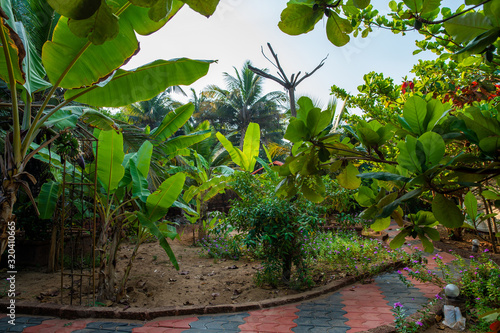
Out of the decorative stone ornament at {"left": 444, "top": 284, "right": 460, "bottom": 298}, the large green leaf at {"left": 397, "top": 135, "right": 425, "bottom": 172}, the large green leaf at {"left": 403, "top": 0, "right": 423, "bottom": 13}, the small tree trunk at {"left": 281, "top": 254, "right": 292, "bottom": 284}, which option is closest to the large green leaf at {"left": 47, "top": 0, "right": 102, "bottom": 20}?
the large green leaf at {"left": 397, "top": 135, "right": 425, "bottom": 172}

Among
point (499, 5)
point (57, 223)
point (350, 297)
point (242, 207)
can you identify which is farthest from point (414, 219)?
point (57, 223)

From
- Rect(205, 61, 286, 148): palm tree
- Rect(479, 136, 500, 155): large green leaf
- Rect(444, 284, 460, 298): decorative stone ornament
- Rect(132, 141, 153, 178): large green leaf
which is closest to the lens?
Rect(479, 136, 500, 155): large green leaf

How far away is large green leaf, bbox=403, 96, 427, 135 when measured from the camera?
84cm

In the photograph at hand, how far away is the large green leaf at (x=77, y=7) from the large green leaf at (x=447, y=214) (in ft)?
2.91

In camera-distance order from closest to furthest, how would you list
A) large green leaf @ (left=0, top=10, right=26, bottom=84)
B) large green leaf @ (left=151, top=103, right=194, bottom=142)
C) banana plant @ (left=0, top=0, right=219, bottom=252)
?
banana plant @ (left=0, top=0, right=219, bottom=252) < large green leaf @ (left=0, top=10, right=26, bottom=84) < large green leaf @ (left=151, top=103, right=194, bottom=142)

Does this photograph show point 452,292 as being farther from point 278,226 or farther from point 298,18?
point 298,18

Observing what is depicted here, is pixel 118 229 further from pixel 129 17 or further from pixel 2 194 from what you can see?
pixel 129 17

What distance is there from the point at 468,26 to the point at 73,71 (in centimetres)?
292

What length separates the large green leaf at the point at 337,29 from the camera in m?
0.88

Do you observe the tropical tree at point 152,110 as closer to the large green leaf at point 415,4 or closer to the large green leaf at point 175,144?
the large green leaf at point 175,144

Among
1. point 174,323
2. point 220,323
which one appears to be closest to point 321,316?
point 220,323

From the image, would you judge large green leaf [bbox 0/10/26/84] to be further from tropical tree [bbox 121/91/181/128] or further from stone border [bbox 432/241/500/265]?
tropical tree [bbox 121/91/181/128]

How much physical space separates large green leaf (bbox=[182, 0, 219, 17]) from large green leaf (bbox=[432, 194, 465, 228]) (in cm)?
71

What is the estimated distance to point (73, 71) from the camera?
8.83 feet
